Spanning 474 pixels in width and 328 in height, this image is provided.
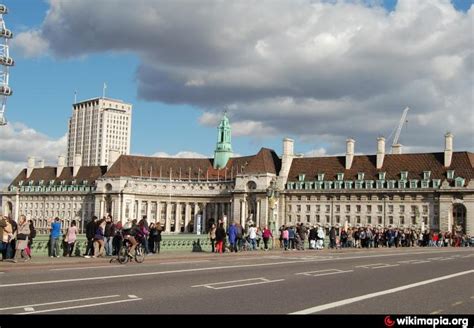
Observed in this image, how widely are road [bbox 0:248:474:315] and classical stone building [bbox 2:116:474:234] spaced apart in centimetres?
4930

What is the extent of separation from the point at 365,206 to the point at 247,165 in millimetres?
27799

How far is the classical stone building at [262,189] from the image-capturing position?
100188 mm

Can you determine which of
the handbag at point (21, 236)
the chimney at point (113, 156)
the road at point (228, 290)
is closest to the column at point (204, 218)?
the chimney at point (113, 156)

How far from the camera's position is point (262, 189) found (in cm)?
11844

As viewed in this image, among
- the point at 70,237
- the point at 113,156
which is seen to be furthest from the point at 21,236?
the point at 113,156

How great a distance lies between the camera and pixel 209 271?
75.2 feet

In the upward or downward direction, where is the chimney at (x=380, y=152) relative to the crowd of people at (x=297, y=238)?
upward

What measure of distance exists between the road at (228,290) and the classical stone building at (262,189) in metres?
49.3

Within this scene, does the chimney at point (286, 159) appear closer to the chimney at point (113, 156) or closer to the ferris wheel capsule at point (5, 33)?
the chimney at point (113, 156)

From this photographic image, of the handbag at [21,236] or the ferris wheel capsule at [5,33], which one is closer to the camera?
the handbag at [21,236]

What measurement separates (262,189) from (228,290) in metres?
102

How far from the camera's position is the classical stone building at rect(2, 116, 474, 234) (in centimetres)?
10019
